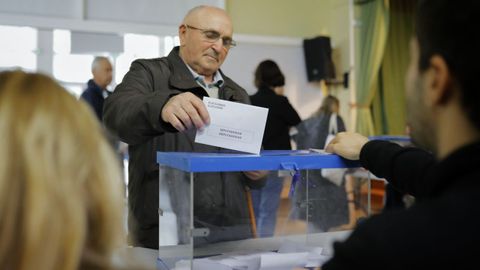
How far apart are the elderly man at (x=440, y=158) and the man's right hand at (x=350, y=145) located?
505 mm

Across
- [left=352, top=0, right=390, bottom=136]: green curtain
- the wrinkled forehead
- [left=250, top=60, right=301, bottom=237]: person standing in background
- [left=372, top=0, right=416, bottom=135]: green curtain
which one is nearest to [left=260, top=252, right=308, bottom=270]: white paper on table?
the wrinkled forehead

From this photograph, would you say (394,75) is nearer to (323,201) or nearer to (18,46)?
(18,46)

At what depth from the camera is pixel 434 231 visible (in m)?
0.65

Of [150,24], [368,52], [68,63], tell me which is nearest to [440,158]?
[68,63]

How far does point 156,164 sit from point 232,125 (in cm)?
35

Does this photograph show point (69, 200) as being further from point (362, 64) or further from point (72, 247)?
point (362, 64)

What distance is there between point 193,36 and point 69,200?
4.24 feet

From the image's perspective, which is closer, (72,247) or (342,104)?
(72,247)

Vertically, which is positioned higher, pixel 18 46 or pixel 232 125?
pixel 18 46

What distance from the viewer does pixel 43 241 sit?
1.90 ft

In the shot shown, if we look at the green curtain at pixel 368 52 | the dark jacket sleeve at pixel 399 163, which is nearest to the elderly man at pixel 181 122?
the dark jacket sleeve at pixel 399 163

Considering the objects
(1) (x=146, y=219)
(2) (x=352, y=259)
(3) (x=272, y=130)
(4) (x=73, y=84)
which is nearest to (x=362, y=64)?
(3) (x=272, y=130)

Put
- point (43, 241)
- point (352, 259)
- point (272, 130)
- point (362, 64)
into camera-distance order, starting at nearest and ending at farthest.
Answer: point (43, 241), point (352, 259), point (272, 130), point (362, 64)

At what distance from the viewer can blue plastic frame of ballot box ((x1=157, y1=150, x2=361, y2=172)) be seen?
1.19 meters
